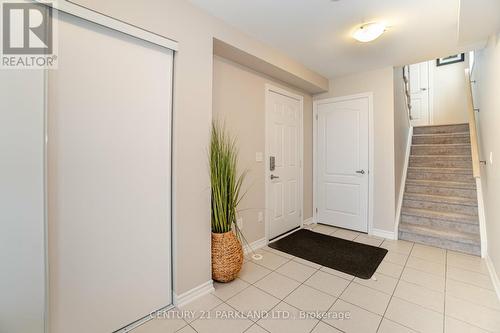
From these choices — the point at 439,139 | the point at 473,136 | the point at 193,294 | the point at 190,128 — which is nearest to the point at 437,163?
the point at 439,139

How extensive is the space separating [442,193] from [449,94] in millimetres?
3102

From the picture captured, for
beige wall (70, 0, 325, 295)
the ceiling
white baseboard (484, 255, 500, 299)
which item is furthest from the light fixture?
white baseboard (484, 255, 500, 299)

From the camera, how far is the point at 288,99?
3.40 metres

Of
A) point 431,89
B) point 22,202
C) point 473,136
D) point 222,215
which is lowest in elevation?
point 222,215

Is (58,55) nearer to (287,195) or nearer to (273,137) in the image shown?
(273,137)

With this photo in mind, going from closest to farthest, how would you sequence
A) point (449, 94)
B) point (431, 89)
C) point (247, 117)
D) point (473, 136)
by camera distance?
point (247, 117) < point (473, 136) < point (449, 94) < point (431, 89)

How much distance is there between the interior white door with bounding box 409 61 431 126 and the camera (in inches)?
213

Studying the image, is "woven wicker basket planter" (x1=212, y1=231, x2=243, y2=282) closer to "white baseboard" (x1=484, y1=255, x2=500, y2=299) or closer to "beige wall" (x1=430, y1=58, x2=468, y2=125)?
"white baseboard" (x1=484, y1=255, x2=500, y2=299)

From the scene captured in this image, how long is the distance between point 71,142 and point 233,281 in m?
1.75

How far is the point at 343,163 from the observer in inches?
143

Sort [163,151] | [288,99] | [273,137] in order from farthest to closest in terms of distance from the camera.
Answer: [288,99]
[273,137]
[163,151]

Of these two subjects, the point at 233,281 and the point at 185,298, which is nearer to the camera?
the point at 185,298

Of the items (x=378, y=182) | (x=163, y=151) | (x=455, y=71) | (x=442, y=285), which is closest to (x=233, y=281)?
(x=163, y=151)

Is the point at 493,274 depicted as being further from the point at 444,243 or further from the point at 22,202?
the point at 22,202
